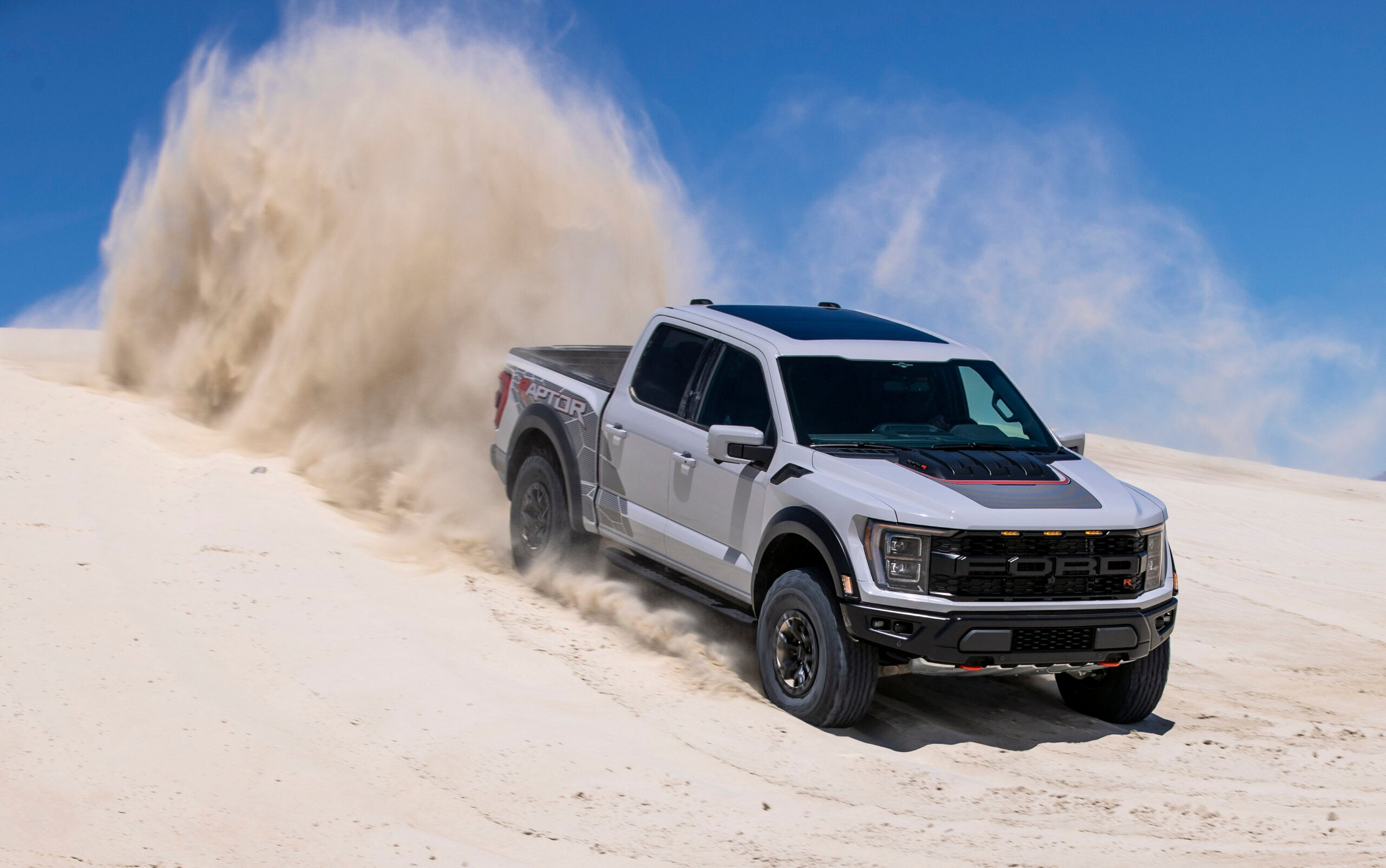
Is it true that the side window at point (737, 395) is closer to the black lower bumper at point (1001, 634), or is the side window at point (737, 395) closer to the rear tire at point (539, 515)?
the black lower bumper at point (1001, 634)

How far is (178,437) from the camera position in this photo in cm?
1139

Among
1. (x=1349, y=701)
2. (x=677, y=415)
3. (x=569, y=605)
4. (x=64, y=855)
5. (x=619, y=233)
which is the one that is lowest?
(x=64, y=855)

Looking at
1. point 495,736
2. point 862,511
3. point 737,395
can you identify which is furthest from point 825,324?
point 495,736

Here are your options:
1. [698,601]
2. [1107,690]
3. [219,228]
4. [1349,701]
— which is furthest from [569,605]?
[219,228]

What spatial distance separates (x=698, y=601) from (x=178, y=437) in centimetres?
618

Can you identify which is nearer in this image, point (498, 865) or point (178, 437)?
point (498, 865)

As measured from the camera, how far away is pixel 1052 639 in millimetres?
6031

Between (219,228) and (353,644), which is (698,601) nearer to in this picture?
(353,644)

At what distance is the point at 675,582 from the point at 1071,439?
2.30 m

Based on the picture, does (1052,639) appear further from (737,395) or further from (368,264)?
(368,264)

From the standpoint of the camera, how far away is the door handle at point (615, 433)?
7758 mm

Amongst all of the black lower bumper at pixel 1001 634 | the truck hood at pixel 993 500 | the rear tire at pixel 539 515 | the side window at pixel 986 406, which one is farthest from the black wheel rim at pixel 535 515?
the black lower bumper at pixel 1001 634

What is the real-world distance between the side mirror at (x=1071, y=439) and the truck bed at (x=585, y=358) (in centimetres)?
312

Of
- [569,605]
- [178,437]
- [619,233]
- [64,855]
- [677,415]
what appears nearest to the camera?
[64,855]
